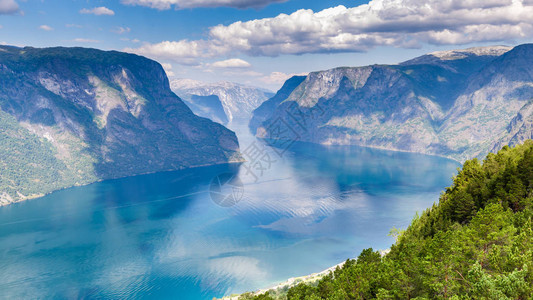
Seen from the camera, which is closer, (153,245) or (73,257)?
(73,257)

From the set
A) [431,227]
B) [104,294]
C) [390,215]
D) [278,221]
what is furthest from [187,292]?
[390,215]

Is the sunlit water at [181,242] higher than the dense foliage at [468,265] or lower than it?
lower

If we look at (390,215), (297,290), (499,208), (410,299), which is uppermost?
(499,208)

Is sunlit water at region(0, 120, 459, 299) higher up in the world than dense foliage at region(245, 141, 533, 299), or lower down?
lower down

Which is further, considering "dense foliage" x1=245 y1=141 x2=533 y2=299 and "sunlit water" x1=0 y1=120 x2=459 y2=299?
"sunlit water" x1=0 y1=120 x2=459 y2=299

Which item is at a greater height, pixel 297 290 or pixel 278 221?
pixel 297 290

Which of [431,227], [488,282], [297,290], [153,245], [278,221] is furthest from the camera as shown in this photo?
[278,221]

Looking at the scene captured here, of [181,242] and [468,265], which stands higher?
[468,265]

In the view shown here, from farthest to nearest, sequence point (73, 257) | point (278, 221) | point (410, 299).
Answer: point (278, 221)
point (73, 257)
point (410, 299)

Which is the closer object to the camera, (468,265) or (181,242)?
(468,265)

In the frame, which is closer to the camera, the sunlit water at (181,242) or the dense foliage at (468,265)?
the dense foliage at (468,265)

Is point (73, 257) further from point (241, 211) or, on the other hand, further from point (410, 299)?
point (410, 299)
